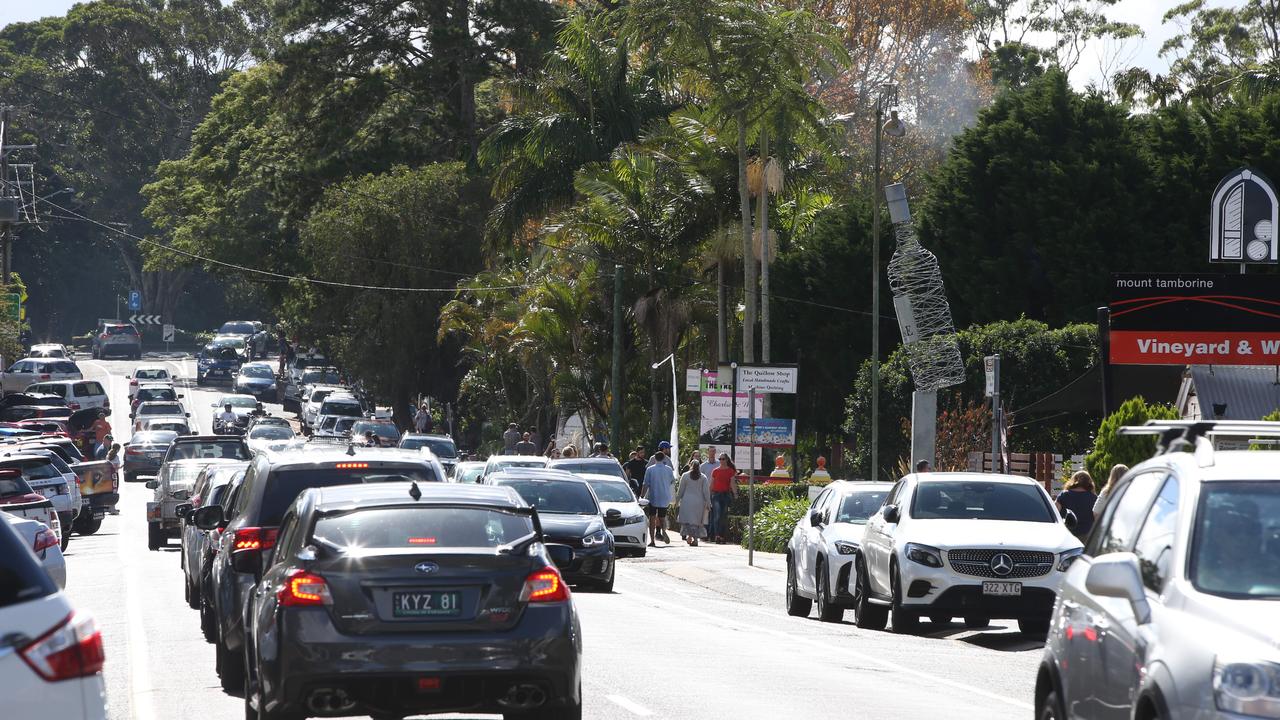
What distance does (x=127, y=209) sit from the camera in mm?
114312

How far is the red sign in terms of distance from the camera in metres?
24.7

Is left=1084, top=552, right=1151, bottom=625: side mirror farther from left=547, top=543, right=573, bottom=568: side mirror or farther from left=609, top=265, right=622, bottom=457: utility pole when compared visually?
left=609, top=265, right=622, bottom=457: utility pole

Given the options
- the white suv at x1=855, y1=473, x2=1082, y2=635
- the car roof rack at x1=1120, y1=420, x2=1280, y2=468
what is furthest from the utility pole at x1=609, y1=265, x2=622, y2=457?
the car roof rack at x1=1120, y1=420, x2=1280, y2=468

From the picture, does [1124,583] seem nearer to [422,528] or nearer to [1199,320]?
[422,528]

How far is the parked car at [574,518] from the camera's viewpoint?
22.7 m

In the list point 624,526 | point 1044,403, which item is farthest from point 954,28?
point 624,526

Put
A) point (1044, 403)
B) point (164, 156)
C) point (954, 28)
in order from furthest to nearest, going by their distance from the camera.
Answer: point (164, 156) → point (954, 28) → point (1044, 403)

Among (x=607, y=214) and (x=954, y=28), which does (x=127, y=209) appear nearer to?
(x=954, y=28)

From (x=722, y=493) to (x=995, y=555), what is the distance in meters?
17.6

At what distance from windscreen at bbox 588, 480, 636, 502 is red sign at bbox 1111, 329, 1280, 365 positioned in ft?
28.0

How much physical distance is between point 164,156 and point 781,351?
2813 inches

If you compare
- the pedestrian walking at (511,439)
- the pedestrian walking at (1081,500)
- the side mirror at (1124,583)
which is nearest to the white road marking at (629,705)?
the side mirror at (1124,583)

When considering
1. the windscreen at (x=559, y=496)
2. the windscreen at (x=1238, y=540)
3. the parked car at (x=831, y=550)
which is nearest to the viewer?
the windscreen at (x=1238, y=540)

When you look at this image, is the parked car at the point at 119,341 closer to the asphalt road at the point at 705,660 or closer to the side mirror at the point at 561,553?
the asphalt road at the point at 705,660
